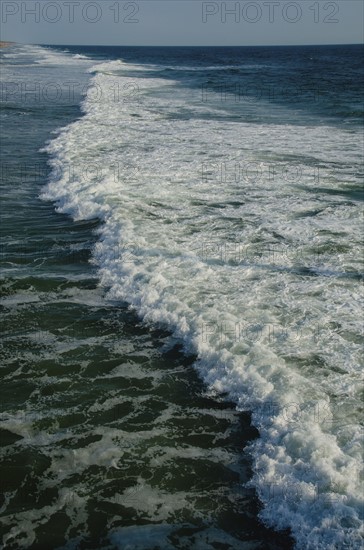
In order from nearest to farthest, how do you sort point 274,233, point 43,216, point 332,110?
point 274,233 < point 43,216 < point 332,110

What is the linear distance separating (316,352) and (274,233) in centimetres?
398

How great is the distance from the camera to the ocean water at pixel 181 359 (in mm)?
3697

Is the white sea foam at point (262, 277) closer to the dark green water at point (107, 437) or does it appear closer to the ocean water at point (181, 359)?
the ocean water at point (181, 359)

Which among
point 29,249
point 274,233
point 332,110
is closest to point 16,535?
point 29,249

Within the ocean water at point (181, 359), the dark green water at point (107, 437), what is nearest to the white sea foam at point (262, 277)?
the ocean water at point (181, 359)

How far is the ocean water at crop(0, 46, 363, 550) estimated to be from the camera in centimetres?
370

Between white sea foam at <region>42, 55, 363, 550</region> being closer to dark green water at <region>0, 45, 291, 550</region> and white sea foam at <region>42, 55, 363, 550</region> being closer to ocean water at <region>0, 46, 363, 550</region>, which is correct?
ocean water at <region>0, 46, 363, 550</region>

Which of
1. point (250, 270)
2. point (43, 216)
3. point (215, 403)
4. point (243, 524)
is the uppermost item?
point (43, 216)

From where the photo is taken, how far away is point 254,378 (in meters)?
5.02

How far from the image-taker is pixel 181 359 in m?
5.55

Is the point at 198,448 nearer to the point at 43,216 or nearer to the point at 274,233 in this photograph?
the point at 274,233

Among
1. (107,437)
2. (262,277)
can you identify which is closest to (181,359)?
(107,437)

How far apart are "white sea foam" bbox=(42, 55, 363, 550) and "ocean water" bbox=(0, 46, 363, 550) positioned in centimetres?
2

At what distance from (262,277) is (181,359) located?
2262 mm
